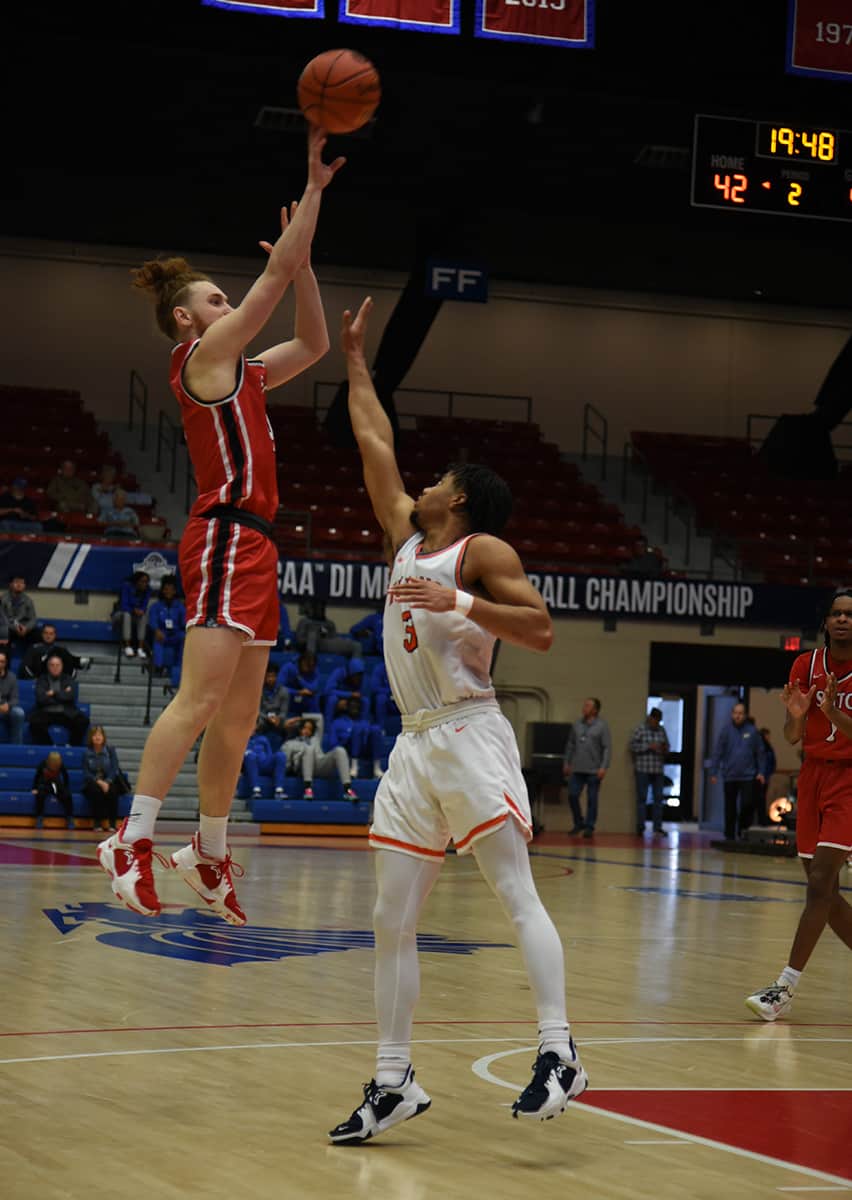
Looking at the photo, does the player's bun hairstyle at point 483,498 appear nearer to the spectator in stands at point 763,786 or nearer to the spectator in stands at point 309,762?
the spectator in stands at point 309,762

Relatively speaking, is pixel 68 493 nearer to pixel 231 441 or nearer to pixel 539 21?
pixel 539 21

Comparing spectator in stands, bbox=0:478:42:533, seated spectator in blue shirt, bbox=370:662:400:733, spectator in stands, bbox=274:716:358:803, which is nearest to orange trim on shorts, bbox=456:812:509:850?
spectator in stands, bbox=274:716:358:803

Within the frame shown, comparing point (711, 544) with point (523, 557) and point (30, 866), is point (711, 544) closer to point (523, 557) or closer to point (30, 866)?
point (523, 557)

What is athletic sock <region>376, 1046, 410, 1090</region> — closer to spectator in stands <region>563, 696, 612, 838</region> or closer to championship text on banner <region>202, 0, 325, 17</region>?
championship text on banner <region>202, 0, 325, 17</region>

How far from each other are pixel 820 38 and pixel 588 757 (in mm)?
9507

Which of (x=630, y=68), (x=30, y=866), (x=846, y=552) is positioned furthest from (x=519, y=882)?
(x=846, y=552)

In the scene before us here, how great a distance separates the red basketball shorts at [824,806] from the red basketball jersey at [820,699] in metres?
0.07

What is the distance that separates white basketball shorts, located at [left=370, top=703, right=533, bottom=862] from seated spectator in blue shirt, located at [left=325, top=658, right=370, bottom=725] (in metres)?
14.8

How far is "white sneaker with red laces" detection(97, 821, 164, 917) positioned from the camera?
497 centimetres

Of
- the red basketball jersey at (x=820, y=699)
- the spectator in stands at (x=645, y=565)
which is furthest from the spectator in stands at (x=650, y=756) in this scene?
the red basketball jersey at (x=820, y=699)

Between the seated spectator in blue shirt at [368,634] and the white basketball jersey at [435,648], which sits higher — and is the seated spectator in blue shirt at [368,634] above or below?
above

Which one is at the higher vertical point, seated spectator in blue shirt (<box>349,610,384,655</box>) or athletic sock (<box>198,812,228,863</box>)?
seated spectator in blue shirt (<box>349,610,384,655</box>)

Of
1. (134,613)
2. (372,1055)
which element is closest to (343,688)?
(134,613)

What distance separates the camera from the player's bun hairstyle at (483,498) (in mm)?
5113
